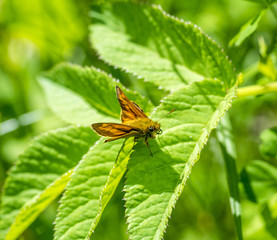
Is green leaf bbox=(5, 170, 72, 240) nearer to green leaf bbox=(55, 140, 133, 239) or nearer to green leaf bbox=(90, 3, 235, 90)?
green leaf bbox=(55, 140, 133, 239)

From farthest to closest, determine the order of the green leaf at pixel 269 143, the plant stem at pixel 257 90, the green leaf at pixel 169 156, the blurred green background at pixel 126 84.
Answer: the blurred green background at pixel 126 84, the green leaf at pixel 269 143, the plant stem at pixel 257 90, the green leaf at pixel 169 156

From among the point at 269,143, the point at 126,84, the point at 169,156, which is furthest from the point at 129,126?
the point at 126,84

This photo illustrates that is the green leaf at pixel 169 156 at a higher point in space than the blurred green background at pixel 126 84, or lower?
lower

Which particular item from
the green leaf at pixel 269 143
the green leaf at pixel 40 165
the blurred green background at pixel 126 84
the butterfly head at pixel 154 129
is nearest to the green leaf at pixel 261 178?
the green leaf at pixel 269 143

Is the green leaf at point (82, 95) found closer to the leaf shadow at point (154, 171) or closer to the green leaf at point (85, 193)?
the green leaf at point (85, 193)

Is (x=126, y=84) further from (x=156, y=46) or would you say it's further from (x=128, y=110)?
(x=128, y=110)

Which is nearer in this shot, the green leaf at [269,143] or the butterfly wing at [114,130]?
the butterfly wing at [114,130]
